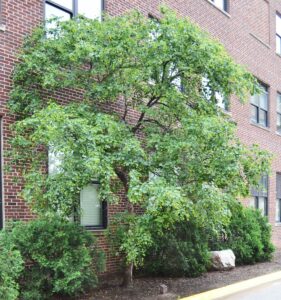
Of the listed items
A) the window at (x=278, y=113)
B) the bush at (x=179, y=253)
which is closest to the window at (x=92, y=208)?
the bush at (x=179, y=253)

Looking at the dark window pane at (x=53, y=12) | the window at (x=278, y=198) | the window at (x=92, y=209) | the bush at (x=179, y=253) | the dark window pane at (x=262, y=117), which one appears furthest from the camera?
the window at (x=278, y=198)

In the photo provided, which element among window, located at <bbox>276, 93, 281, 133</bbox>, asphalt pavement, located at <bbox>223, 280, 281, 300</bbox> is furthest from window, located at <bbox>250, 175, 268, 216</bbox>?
asphalt pavement, located at <bbox>223, 280, 281, 300</bbox>

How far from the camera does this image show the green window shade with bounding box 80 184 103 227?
447 inches

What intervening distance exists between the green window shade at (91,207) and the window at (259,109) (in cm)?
979

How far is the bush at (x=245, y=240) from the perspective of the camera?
1464 centimetres

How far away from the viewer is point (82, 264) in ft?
28.7

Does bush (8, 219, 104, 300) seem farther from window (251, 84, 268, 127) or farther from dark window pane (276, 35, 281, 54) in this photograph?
dark window pane (276, 35, 281, 54)

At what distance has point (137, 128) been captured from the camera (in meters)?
10.1

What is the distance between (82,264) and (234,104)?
36.6 feet

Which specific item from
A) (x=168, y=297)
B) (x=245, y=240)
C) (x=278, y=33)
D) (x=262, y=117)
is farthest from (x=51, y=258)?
(x=278, y=33)

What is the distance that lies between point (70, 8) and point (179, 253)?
602cm

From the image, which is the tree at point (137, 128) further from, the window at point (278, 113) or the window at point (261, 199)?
the window at point (278, 113)

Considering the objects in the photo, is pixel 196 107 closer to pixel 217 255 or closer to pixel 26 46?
pixel 26 46

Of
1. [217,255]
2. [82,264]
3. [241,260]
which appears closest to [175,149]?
[82,264]
